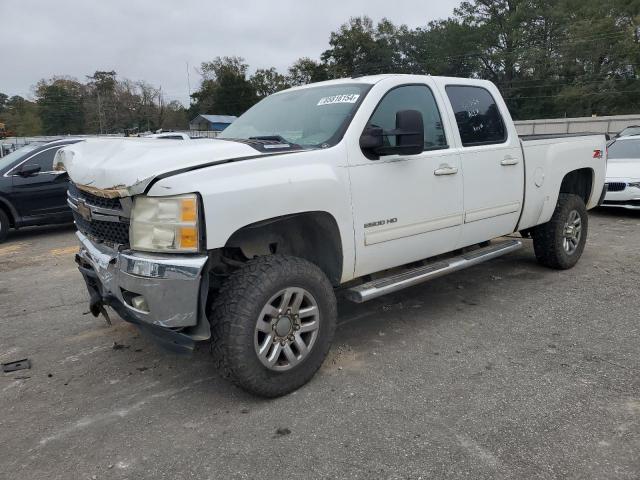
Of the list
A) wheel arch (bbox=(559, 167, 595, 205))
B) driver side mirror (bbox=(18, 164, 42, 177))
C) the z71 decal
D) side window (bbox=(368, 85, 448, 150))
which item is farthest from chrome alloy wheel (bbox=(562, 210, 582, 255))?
driver side mirror (bbox=(18, 164, 42, 177))

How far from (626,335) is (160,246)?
3.48 m

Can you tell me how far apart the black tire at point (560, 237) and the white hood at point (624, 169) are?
3941mm

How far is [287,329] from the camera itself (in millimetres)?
3086

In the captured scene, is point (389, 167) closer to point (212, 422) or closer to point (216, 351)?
point (216, 351)

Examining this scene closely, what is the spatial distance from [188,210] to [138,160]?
0.43m

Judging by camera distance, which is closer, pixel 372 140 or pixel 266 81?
pixel 372 140

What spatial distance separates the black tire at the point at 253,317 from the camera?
9.39 feet

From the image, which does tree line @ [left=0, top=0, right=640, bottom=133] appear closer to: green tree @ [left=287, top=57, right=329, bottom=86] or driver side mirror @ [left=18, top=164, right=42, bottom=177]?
green tree @ [left=287, top=57, right=329, bottom=86]

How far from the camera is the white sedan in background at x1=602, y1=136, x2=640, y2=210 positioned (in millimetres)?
8750

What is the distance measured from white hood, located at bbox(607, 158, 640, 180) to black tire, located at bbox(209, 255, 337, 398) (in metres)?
7.89

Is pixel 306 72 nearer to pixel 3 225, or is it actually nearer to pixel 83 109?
pixel 83 109

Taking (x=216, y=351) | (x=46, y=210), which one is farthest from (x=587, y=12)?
(x=216, y=351)

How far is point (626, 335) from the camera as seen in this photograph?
3912mm

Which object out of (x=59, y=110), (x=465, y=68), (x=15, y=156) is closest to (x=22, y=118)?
(x=59, y=110)
